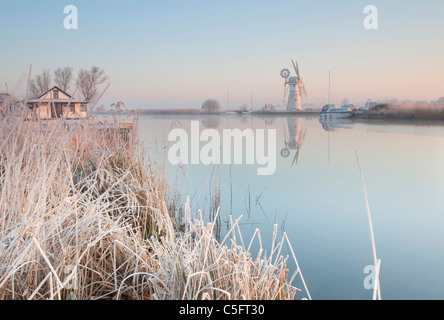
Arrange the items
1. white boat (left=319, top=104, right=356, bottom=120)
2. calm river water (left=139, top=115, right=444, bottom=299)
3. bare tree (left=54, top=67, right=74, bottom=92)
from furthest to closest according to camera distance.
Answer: white boat (left=319, top=104, right=356, bottom=120), bare tree (left=54, top=67, right=74, bottom=92), calm river water (left=139, top=115, right=444, bottom=299)

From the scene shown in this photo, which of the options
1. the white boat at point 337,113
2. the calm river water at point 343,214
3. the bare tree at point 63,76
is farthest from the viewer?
the white boat at point 337,113

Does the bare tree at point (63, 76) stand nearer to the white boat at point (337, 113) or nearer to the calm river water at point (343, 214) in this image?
the calm river water at point (343, 214)

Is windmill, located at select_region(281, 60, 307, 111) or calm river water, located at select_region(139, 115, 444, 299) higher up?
windmill, located at select_region(281, 60, 307, 111)

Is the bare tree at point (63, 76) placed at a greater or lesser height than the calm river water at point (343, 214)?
greater

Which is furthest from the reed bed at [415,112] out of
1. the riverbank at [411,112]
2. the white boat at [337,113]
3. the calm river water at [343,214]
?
the calm river water at [343,214]

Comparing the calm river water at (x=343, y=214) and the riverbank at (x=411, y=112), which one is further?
the riverbank at (x=411, y=112)

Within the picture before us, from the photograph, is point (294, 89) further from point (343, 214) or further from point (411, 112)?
point (343, 214)

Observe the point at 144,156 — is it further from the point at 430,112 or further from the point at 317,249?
the point at 430,112

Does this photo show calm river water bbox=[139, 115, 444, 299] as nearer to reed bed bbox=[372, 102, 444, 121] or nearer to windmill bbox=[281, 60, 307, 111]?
reed bed bbox=[372, 102, 444, 121]

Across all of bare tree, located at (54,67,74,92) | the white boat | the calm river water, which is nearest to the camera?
the calm river water

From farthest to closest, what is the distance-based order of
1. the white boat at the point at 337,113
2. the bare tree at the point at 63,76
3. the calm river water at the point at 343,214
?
1. the white boat at the point at 337,113
2. the bare tree at the point at 63,76
3. the calm river water at the point at 343,214

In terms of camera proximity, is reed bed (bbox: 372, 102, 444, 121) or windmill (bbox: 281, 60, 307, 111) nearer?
reed bed (bbox: 372, 102, 444, 121)

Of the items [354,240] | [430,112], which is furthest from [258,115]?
[354,240]

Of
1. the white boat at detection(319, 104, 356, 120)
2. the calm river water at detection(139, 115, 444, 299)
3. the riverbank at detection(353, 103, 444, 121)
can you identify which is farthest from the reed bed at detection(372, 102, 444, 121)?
the calm river water at detection(139, 115, 444, 299)
